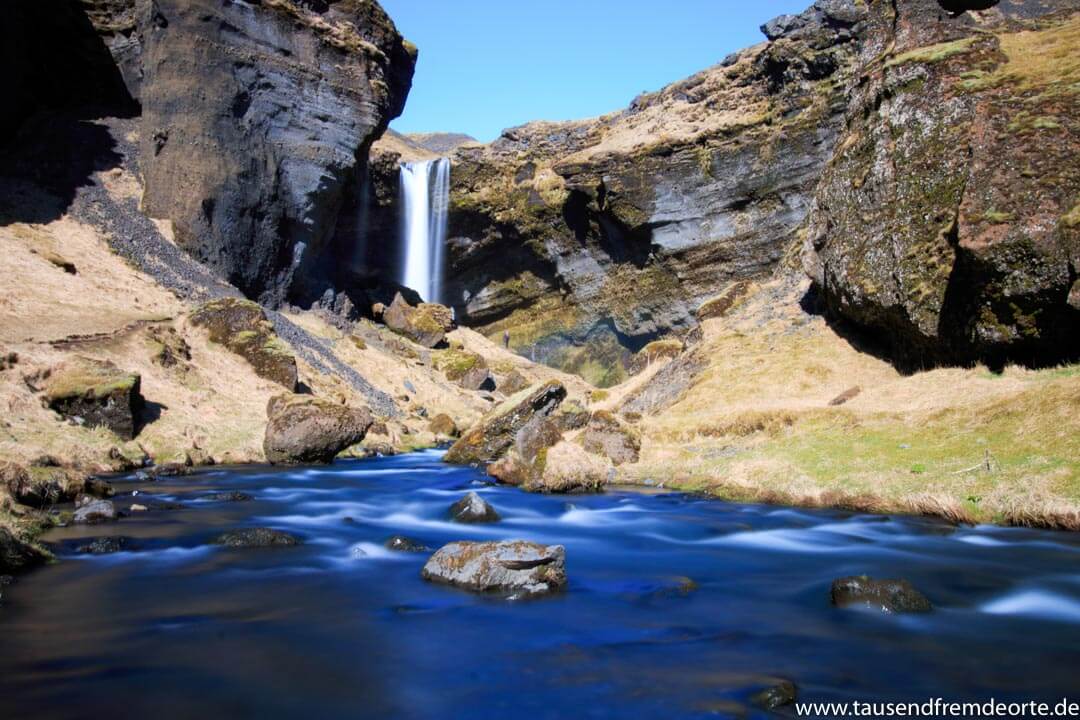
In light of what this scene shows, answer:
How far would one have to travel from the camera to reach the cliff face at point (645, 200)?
63469 millimetres

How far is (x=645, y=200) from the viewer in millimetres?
68500

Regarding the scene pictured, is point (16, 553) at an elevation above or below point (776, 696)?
above

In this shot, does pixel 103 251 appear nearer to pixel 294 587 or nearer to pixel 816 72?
pixel 294 587

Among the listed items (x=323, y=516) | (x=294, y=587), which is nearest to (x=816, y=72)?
(x=323, y=516)

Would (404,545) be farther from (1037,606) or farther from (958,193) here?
(958,193)

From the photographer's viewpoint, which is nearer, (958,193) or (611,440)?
(958,193)

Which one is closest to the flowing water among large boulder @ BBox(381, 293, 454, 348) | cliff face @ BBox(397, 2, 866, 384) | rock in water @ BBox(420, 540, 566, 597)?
rock in water @ BBox(420, 540, 566, 597)

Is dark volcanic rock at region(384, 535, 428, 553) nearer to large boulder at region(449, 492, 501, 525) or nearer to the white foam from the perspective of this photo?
large boulder at region(449, 492, 501, 525)

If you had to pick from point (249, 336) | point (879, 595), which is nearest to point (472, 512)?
point (879, 595)

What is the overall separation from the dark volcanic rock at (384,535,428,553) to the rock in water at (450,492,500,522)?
9.32 ft

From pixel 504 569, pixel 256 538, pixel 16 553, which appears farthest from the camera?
pixel 256 538

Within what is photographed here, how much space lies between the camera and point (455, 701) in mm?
7797

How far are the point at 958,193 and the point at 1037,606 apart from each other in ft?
61.6

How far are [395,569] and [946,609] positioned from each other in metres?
9.17
